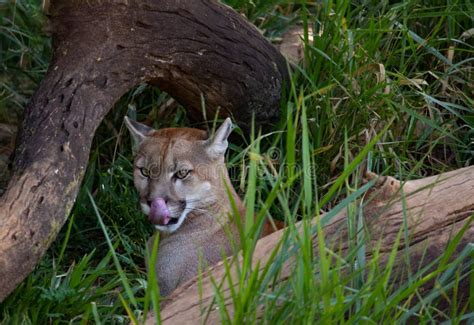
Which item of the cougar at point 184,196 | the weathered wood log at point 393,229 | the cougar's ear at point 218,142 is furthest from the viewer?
the cougar's ear at point 218,142

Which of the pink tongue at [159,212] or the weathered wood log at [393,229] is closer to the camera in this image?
the weathered wood log at [393,229]

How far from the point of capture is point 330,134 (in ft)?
21.1

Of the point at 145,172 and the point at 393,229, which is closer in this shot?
the point at 393,229

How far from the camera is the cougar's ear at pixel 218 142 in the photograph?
5.77 metres

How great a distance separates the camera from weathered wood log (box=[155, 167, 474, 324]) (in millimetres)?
4406

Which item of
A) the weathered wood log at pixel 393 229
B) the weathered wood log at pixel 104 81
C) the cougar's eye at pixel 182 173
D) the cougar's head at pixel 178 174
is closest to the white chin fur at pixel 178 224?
the cougar's head at pixel 178 174

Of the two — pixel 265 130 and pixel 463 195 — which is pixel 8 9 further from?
pixel 463 195

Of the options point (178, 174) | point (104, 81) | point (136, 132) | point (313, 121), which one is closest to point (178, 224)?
point (178, 174)

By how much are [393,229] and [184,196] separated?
1494 mm

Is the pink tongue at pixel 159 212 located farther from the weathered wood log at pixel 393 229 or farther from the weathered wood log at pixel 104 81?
the weathered wood log at pixel 393 229

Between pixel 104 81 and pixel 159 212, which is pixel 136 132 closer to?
pixel 104 81

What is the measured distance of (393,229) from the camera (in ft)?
15.0

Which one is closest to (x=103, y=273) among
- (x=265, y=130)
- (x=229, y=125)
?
(x=229, y=125)

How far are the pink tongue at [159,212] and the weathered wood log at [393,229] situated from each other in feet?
3.18
